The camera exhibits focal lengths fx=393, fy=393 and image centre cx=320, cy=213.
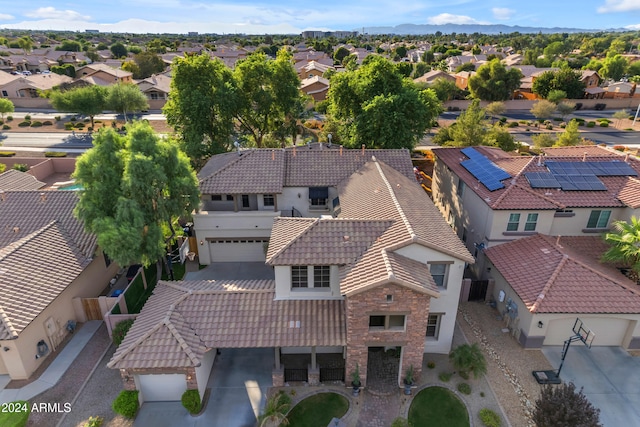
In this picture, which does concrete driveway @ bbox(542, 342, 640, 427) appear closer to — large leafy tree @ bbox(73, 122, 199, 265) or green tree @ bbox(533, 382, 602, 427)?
green tree @ bbox(533, 382, 602, 427)

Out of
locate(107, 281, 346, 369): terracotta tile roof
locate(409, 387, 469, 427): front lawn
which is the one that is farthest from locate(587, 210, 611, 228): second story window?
locate(107, 281, 346, 369): terracotta tile roof

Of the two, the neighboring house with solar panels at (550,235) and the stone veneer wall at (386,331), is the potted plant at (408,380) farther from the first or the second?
the neighboring house with solar panels at (550,235)

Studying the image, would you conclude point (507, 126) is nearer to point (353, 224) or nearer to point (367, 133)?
point (367, 133)

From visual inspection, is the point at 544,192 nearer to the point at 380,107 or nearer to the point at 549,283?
the point at 549,283

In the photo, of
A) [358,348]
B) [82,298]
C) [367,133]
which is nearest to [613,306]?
[358,348]

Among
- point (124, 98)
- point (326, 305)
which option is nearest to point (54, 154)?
point (124, 98)

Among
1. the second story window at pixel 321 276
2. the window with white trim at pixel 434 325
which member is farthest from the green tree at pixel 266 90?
the window with white trim at pixel 434 325
